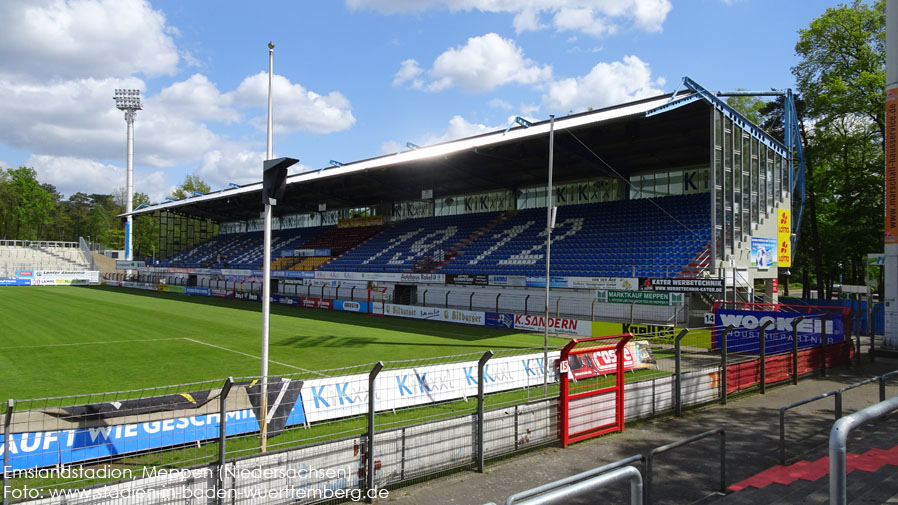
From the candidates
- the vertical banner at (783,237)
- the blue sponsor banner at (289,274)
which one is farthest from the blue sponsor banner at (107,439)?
the blue sponsor banner at (289,274)

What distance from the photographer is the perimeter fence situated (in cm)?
626

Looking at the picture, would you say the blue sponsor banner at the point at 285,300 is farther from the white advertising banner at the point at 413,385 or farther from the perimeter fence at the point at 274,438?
the white advertising banner at the point at 413,385

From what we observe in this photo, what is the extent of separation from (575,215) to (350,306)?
674 inches

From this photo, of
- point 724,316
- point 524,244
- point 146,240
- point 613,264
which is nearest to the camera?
point 724,316

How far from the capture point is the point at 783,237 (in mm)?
30203

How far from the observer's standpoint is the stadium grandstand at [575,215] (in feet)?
83.8

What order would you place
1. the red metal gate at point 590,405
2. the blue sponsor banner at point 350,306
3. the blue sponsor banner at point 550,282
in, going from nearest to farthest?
the red metal gate at point 590,405
the blue sponsor banner at point 550,282
the blue sponsor banner at point 350,306

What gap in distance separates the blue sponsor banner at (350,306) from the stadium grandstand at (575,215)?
9.46 ft

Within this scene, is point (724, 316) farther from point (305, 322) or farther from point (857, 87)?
point (857, 87)

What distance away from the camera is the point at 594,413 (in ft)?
32.3

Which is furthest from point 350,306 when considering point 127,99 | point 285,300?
point 127,99

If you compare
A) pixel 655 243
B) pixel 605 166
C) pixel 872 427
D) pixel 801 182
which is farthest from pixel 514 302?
pixel 872 427

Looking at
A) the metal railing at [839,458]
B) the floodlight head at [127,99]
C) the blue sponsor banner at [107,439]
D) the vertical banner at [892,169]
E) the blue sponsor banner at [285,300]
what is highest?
the floodlight head at [127,99]

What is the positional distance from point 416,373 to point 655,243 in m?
22.8
